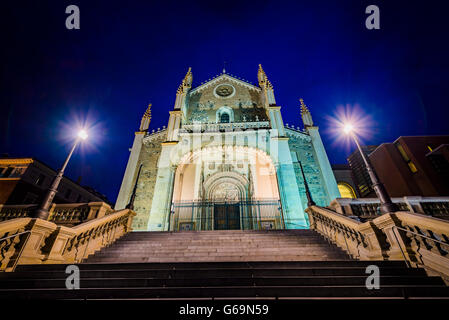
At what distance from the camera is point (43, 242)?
5.02 metres

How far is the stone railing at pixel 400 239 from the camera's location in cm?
363

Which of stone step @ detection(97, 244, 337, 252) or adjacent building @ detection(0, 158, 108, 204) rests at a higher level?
adjacent building @ detection(0, 158, 108, 204)

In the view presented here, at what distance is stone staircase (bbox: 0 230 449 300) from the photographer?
2967 millimetres

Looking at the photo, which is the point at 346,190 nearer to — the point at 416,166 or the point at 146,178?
the point at 416,166

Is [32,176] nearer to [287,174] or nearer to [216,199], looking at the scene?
[216,199]

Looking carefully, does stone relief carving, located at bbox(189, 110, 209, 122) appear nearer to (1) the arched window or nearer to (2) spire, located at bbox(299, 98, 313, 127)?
(1) the arched window

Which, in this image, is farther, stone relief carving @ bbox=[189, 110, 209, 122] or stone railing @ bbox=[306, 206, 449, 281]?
stone relief carving @ bbox=[189, 110, 209, 122]

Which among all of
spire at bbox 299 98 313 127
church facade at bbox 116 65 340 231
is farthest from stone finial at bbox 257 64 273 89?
spire at bbox 299 98 313 127

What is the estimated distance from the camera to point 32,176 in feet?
70.2

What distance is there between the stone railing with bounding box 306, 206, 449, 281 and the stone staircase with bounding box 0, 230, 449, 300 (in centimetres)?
30

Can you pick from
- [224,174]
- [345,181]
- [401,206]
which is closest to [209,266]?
[401,206]

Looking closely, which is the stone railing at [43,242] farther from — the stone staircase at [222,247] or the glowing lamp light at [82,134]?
the glowing lamp light at [82,134]
